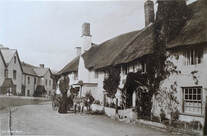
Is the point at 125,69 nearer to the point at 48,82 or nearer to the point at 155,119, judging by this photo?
the point at 155,119

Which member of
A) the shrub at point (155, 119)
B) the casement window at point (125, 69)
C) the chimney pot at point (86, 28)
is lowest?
the shrub at point (155, 119)

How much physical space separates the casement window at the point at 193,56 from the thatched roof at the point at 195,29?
0.74 ft

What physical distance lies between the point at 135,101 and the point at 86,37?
25.8 ft

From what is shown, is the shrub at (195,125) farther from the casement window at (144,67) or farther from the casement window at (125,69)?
the casement window at (125,69)

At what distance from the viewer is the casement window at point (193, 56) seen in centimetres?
589

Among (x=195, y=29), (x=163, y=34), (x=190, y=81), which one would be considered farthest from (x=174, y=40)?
(x=190, y=81)

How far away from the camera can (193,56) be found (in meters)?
6.13

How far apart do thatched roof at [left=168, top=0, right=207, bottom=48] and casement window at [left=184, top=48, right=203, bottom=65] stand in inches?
8.9

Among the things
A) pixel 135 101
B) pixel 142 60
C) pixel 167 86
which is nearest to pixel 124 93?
pixel 135 101

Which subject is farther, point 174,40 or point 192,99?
point 174,40

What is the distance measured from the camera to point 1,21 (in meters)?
5.14

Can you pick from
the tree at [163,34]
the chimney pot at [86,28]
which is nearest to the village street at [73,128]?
the tree at [163,34]

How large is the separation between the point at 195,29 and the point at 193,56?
26.9 inches

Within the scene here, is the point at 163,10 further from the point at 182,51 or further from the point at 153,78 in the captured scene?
the point at 153,78
